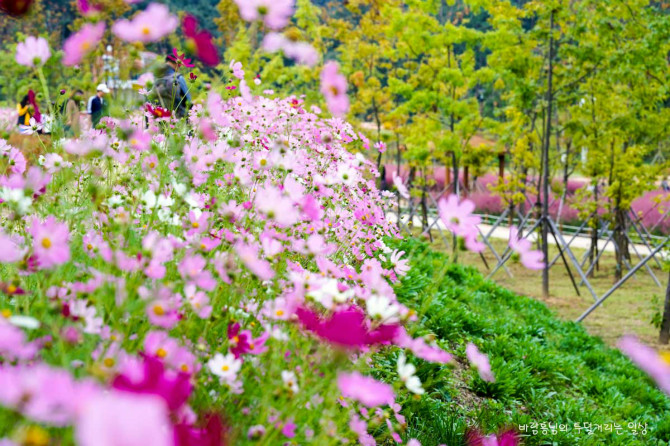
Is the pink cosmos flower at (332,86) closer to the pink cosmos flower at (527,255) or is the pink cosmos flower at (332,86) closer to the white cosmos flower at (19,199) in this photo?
the pink cosmos flower at (527,255)

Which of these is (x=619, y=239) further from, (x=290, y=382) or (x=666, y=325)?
(x=290, y=382)

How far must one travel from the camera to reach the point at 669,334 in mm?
6906

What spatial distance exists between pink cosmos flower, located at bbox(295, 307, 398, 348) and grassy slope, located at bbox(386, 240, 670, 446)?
31 cm

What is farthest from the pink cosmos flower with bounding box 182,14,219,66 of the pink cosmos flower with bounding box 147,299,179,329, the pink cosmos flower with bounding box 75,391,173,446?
the pink cosmos flower with bounding box 75,391,173,446

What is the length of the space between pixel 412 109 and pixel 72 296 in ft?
32.1

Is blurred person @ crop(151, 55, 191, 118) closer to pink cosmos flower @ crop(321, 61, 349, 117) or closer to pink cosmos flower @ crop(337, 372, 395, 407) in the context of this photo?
pink cosmos flower @ crop(321, 61, 349, 117)

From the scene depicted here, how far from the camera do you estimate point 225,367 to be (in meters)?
1.21

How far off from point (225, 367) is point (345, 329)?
0.28 meters

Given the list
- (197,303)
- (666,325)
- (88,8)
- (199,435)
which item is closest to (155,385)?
(199,435)

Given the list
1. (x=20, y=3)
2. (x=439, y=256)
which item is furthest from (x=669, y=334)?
(x=20, y=3)

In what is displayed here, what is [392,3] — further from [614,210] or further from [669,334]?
[669,334]

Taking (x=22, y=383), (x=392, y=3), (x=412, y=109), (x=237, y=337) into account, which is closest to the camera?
(x=22, y=383)

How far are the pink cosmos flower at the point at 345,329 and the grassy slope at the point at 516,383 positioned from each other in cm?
31

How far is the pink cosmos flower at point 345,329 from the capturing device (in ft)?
3.60
